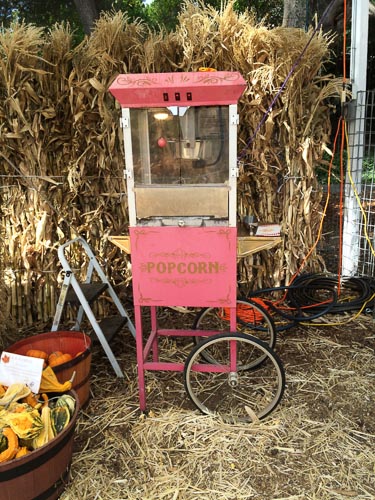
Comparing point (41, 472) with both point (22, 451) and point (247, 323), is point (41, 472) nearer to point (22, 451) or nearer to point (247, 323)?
point (22, 451)

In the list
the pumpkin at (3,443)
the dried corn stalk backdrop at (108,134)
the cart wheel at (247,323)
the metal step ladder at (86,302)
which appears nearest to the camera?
the pumpkin at (3,443)

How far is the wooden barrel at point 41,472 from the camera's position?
1859 millimetres

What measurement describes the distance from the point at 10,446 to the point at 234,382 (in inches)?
52.8

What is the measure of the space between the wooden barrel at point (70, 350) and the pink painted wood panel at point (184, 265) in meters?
0.61

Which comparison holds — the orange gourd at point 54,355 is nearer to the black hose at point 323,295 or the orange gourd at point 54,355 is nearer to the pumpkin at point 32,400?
the pumpkin at point 32,400

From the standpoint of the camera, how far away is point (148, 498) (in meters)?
2.13

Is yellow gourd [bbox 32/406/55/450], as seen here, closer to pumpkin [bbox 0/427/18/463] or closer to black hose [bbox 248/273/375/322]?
pumpkin [bbox 0/427/18/463]

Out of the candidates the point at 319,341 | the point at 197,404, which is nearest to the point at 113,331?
the point at 197,404

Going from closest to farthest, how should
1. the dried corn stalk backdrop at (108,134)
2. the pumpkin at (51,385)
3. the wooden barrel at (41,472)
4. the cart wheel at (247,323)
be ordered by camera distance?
the wooden barrel at (41,472)
the pumpkin at (51,385)
the cart wheel at (247,323)
the dried corn stalk backdrop at (108,134)

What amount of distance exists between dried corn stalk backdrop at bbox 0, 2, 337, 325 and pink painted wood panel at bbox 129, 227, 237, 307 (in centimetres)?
142

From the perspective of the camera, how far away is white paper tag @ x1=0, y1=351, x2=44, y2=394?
2.36 metres

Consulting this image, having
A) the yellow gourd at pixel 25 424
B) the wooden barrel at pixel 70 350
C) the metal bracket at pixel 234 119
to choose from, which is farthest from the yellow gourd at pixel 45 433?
the metal bracket at pixel 234 119

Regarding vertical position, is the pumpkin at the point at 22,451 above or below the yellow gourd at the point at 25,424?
below

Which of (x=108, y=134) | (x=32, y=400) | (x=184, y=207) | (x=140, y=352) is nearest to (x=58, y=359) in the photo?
(x=32, y=400)
